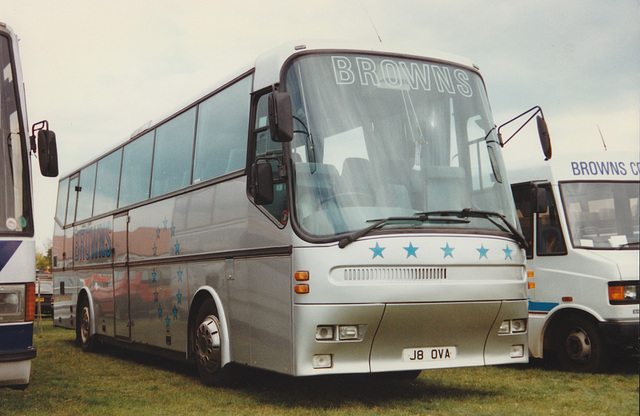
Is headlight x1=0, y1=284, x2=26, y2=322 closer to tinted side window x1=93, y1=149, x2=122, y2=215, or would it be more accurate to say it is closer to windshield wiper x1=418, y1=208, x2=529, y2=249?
windshield wiper x1=418, y1=208, x2=529, y2=249

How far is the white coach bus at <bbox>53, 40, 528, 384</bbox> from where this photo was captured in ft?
25.3

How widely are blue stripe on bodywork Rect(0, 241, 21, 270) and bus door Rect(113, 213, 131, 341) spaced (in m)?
5.80

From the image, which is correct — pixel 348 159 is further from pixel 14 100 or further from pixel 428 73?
pixel 14 100

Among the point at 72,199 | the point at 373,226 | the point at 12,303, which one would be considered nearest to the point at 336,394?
the point at 373,226

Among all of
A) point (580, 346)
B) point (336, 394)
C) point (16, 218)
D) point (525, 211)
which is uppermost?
point (525, 211)

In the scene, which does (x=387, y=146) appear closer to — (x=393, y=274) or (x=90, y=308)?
(x=393, y=274)

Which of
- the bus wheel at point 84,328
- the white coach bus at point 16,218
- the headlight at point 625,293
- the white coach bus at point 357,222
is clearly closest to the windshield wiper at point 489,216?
the white coach bus at point 357,222

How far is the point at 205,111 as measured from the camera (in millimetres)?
10539

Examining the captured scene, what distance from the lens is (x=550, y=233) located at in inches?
448

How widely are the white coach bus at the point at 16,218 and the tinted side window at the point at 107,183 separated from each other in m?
6.23

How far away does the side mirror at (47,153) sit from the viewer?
25.4 ft

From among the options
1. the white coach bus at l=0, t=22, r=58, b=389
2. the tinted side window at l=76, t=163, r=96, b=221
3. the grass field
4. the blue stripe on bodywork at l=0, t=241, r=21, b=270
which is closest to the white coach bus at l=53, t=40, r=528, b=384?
the grass field

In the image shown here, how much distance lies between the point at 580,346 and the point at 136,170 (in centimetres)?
697

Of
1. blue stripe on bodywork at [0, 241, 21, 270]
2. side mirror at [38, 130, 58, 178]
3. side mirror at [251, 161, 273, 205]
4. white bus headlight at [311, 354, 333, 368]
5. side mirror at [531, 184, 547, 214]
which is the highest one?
side mirror at [38, 130, 58, 178]
